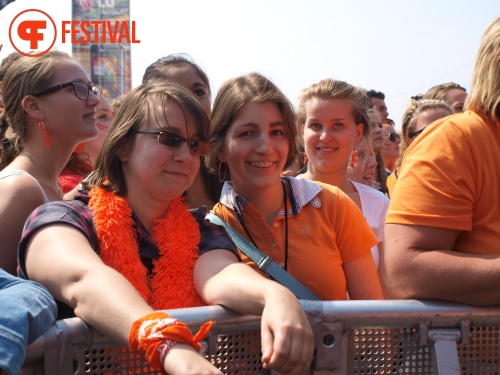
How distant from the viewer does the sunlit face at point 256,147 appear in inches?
103

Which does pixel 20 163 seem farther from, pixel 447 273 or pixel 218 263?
→ pixel 447 273

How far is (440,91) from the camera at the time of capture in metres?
6.04

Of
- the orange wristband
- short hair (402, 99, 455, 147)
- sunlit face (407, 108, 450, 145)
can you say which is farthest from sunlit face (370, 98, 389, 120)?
the orange wristband

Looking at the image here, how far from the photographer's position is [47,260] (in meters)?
1.67

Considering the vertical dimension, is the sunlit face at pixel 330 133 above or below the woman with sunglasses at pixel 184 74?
below

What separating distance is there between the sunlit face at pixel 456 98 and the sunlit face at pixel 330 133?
256cm

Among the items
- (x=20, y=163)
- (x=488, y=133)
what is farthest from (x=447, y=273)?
(x=20, y=163)

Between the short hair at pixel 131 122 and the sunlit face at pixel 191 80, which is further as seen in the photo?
the sunlit face at pixel 191 80

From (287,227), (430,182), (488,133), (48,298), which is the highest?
(488,133)

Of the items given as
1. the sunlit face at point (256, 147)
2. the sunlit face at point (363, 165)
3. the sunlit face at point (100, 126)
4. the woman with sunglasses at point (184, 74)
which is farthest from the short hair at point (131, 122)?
the sunlit face at point (100, 126)

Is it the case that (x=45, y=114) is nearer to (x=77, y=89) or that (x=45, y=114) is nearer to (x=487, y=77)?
(x=77, y=89)

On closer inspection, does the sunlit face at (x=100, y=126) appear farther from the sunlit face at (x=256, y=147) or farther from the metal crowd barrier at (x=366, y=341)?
the metal crowd barrier at (x=366, y=341)

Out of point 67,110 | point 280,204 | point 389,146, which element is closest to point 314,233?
point 280,204

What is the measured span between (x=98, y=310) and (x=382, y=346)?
690 millimetres
